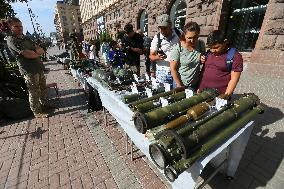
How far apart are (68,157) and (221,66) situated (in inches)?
116

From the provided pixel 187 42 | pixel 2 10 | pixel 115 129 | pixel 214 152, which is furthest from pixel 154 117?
pixel 2 10

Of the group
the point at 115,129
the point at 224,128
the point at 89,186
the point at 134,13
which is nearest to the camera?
the point at 224,128

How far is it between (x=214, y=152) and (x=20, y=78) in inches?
218

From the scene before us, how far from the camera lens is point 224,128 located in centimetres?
190

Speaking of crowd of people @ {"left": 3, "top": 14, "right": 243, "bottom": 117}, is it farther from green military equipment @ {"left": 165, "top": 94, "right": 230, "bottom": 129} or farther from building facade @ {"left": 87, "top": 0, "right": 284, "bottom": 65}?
building facade @ {"left": 87, "top": 0, "right": 284, "bottom": 65}

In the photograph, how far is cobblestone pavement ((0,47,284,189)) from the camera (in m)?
2.75

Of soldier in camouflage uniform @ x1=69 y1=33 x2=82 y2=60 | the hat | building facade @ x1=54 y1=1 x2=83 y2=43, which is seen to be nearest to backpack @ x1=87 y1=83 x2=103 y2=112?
the hat

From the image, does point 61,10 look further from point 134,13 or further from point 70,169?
point 70,169

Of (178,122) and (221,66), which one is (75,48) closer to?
(221,66)

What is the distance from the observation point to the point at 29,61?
446 centimetres

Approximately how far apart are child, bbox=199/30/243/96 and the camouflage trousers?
3.93 m

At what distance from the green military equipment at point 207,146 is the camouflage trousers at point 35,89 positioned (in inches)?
168

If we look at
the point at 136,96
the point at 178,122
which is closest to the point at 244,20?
the point at 136,96

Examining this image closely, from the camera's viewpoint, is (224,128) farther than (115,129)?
No
